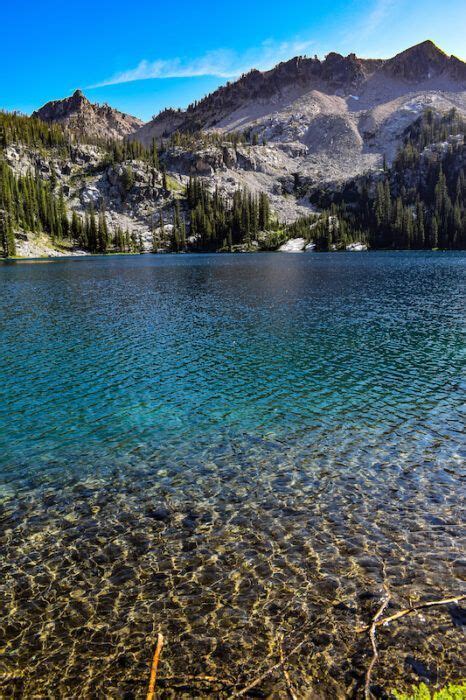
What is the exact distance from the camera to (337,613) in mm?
10062

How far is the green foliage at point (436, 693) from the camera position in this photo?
7.27 m

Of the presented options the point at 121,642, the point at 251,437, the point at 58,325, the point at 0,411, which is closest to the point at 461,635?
the point at 121,642

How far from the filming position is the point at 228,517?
14.2 meters

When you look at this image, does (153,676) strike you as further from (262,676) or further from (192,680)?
(262,676)

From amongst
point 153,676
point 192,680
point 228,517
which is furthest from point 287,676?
point 228,517

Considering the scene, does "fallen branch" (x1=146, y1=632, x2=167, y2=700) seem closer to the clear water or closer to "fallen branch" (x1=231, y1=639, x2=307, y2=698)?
the clear water

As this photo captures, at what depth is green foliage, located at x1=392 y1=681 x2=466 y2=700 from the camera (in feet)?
23.9

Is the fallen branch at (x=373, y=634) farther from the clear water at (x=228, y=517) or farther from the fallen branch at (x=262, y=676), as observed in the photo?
the fallen branch at (x=262, y=676)

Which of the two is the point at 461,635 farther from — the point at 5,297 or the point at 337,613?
the point at 5,297

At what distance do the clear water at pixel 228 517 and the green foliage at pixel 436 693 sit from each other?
0.97ft

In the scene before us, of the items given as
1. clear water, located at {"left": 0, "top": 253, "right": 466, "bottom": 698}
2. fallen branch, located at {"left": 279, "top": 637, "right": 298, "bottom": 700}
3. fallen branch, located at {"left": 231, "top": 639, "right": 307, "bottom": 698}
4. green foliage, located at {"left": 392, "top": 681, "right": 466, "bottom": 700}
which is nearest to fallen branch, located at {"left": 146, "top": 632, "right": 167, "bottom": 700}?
clear water, located at {"left": 0, "top": 253, "right": 466, "bottom": 698}

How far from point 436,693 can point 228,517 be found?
7672mm

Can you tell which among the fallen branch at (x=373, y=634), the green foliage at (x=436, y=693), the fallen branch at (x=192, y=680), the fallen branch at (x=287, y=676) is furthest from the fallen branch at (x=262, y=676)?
the green foliage at (x=436, y=693)

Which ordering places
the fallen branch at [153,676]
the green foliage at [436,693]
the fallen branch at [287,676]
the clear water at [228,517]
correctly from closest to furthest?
the green foliage at [436,693] < the fallen branch at [153,676] < the fallen branch at [287,676] < the clear water at [228,517]
